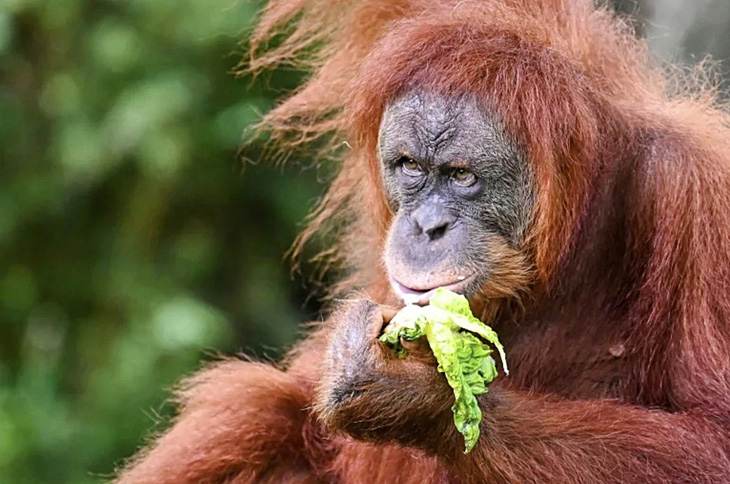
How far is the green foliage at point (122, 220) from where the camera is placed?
4.32m

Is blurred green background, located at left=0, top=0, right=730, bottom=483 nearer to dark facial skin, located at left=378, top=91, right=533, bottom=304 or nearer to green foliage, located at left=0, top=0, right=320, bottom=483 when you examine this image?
green foliage, located at left=0, top=0, right=320, bottom=483

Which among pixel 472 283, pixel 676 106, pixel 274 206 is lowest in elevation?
pixel 274 206

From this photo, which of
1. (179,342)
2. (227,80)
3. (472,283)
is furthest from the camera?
(227,80)

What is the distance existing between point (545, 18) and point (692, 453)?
1244mm

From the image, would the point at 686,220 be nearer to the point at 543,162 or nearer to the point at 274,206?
the point at 543,162

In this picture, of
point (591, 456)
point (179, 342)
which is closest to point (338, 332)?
point (591, 456)

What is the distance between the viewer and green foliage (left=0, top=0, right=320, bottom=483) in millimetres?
4324

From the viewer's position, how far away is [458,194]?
282 cm

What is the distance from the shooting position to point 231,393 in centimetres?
340

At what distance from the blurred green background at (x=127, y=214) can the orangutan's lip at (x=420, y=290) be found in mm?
1569

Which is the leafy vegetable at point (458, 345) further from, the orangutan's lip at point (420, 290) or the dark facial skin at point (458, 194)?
the dark facial skin at point (458, 194)

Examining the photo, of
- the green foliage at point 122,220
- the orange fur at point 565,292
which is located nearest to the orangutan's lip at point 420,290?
the orange fur at point 565,292

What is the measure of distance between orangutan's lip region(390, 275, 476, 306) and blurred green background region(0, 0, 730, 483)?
5.15 ft

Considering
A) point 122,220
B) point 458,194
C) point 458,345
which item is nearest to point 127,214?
point 122,220
